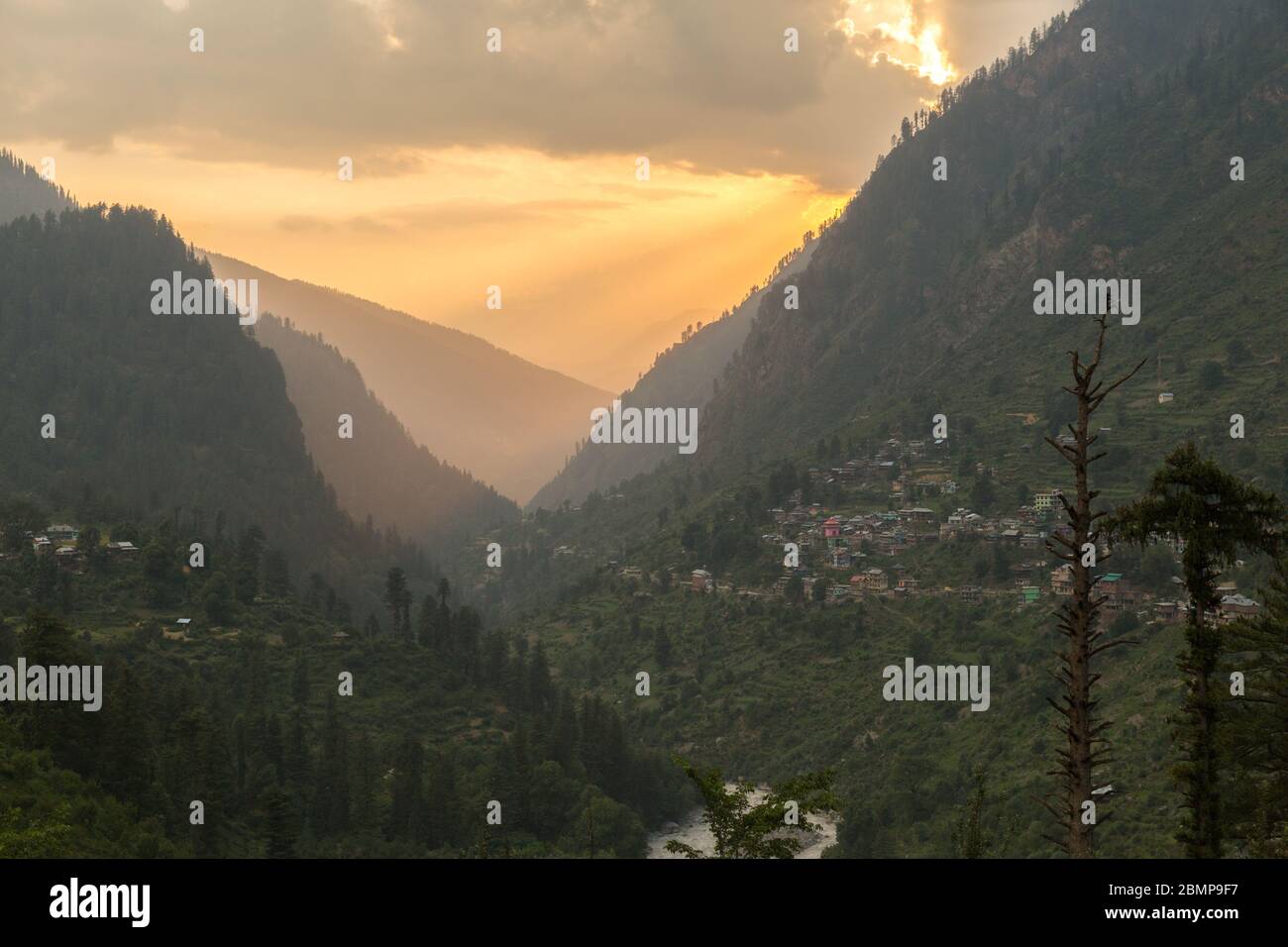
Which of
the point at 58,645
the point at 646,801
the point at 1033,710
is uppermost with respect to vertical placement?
the point at 58,645

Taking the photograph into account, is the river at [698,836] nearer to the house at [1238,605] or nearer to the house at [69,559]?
the house at [1238,605]

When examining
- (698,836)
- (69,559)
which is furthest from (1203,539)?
(69,559)

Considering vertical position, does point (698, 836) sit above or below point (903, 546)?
below

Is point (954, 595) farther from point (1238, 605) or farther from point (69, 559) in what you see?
point (69, 559)

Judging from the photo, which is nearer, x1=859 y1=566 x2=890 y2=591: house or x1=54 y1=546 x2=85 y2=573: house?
x1=54 y1=546 x2=85 y2=573: house

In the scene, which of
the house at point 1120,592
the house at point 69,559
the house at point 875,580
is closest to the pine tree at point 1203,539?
the house at point 1120,592

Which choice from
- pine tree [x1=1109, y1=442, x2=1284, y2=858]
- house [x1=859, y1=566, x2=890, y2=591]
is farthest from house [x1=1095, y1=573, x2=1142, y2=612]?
pine tree [x1=1109, y1=442, x2=1284, y2=858]

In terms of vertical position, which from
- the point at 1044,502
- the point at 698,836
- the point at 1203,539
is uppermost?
the point at 1044,502

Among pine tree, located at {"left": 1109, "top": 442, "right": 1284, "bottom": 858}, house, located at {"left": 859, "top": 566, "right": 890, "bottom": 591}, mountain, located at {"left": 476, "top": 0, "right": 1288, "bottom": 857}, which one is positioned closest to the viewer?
pine tree, located at {"left": 1109, "top": 442, "right": 1284, "bottom": 858}

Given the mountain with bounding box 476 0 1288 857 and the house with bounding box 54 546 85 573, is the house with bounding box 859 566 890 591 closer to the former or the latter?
the mountain with bounding box 476 0 1288 857
